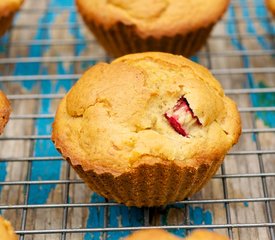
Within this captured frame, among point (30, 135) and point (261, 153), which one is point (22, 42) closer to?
point (30, 135)

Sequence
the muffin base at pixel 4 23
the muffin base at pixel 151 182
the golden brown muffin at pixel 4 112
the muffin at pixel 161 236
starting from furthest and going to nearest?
the muffin base at pixel 4 23, the golden brown muffin at pixel 4 112, the muffin base at pixel 151 182, the muffin at pixel 161 236

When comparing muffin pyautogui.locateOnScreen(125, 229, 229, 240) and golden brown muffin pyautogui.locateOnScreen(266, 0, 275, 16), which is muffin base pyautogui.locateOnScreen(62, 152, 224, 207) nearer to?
muffin pyautogui.locateOnScreen(125, 229, 229, 240)

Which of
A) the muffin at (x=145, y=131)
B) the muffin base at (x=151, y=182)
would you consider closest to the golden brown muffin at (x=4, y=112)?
the muffin at (x=145, y=131)

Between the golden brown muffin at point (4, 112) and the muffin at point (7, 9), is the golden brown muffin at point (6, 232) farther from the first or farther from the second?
the muffin at point (7, 9)

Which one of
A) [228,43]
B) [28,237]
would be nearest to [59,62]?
[228,43]

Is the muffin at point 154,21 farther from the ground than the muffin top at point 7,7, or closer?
closer

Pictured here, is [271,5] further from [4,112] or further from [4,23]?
[4,112]
